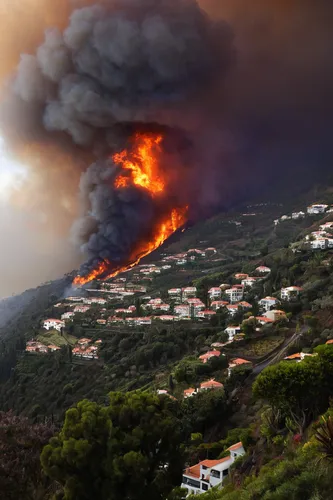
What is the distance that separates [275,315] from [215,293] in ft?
50.1

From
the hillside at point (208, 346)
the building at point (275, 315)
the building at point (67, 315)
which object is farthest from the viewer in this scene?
the building at point (67, 315)

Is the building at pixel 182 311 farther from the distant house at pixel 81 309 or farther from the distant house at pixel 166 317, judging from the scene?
the distant house at pixel 81 309

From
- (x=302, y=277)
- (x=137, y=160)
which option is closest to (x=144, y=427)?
(x=302, y=277)

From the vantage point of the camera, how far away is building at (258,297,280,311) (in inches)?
1470

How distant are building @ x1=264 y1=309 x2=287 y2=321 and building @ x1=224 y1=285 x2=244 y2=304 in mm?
10976

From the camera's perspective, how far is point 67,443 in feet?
30.3

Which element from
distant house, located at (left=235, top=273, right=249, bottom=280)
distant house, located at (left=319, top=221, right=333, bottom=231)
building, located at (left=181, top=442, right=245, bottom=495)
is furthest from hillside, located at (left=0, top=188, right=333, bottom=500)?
building, located at (left=181, top=442, right=245, bottom=495)

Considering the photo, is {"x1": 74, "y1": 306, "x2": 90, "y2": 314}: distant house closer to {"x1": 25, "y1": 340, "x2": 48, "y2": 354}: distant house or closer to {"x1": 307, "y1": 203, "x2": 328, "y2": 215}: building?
{"x1": 25, "y1": 340, "x2": 48, "y2": 354}: distant house

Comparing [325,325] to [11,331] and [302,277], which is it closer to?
[302,277]

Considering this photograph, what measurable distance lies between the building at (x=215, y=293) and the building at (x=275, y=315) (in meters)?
13.1

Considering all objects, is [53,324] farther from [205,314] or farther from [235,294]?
[235,294]

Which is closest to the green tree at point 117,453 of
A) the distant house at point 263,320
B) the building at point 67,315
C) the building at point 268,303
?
the distant house at point 263,320

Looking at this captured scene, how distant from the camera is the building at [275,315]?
33.0m

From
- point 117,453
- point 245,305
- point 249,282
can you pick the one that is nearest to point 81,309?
point 249,282
